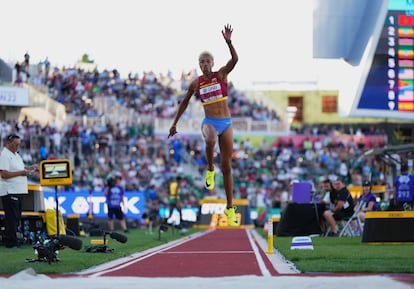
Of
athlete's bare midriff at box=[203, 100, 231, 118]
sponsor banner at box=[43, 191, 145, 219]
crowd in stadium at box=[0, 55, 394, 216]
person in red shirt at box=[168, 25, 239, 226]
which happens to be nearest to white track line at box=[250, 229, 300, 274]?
person in red shirt at box=[168, 25, 239, 226]

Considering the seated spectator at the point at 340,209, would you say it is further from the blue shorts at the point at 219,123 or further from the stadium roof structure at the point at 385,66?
the blue shorts at the point at 219,123

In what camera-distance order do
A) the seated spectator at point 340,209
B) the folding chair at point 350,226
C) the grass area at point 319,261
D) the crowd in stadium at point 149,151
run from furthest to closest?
the crowd in stadium at point 149,151, the seated spectator at point 340,209, the folding chair at point 350,226, the grass area at point 319,261

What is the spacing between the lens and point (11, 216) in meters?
14.9

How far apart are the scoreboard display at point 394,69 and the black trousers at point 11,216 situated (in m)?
15.1

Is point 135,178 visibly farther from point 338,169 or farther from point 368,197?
point 368,197

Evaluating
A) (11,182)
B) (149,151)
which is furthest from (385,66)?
(11,182)

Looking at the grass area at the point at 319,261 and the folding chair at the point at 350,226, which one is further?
the folding chair at the point at 350,226

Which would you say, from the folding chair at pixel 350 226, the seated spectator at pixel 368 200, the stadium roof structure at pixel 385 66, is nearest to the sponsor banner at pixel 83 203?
the stadium roof structure at pixel 385 66

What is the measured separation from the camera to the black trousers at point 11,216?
14867mm

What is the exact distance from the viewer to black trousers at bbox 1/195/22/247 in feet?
48.8

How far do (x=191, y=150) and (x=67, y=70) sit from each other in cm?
801

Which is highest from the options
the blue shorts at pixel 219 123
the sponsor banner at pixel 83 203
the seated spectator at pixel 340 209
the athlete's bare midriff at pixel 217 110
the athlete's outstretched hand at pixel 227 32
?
the athlete's outstretched hand at pixel 227 32

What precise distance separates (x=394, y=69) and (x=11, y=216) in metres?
15.8

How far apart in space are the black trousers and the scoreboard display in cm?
1506
